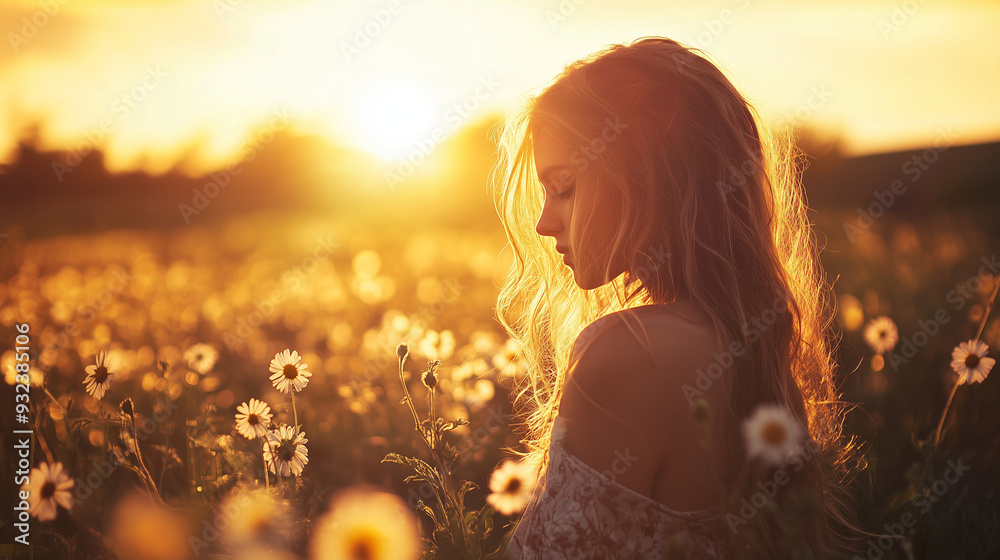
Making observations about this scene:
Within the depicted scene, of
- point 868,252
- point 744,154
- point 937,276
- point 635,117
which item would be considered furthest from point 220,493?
point 868,252

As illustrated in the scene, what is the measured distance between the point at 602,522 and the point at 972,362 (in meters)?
1.58

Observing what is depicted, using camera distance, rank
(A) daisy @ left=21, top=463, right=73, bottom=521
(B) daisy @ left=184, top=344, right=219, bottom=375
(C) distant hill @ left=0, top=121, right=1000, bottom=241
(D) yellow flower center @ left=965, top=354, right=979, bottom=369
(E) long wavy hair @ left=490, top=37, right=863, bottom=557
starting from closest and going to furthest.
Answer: (A) daisy @ left=21, top=463, right=73, bottom=521 < (E) long wavy hair @ left=490, top=37, right=863, bottom=557 < (D) yellow flower center @ left=965, top=354, right=979, bottom=369 < (B) daisy @ left=184, top=344, right=219, bottom=375 < (C) distant hill @ left=0, top=121, right=1000, bottom=241

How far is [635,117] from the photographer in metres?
2.10

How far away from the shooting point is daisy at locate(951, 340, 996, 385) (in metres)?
2.28

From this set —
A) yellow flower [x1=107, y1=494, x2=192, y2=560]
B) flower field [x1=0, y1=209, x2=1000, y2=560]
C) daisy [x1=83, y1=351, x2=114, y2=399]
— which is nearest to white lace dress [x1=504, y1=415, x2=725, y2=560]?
flower field [x1=0, y1=209, x2=1000, y2=560]

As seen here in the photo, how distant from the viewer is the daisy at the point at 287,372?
210cm

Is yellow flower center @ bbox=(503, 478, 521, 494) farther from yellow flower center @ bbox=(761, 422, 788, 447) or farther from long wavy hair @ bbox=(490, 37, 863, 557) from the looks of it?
yellow flower center @ bbox=(761, 422, 788, 447)

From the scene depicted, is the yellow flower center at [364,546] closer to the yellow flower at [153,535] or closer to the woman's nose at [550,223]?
the yellow flower at [153,535]

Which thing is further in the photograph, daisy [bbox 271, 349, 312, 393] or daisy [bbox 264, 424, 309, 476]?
daisy [bbox 271, 349, 312, 393]

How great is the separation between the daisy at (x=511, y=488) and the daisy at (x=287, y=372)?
0.67 meters

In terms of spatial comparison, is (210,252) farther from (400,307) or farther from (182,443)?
(182,443)

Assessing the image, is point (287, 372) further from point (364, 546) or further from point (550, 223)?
point (550, 223)

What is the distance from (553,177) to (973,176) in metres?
28.2

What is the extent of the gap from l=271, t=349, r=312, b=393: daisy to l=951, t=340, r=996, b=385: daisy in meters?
2.07
